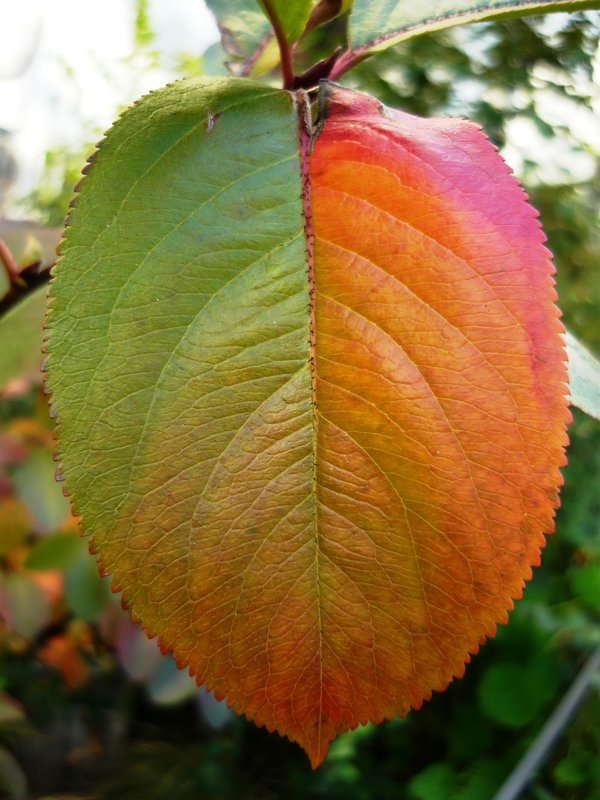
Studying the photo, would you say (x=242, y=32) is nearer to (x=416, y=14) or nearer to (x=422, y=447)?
(x=416, y=14)

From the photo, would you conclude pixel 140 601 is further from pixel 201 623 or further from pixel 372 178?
pixel 372 178

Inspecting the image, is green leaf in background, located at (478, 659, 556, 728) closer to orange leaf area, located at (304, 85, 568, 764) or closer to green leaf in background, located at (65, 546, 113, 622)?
green leaf in background, located at (65, 546, 113, 622)

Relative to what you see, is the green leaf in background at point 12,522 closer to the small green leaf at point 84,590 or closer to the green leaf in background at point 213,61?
the small green leaf at point 84,590

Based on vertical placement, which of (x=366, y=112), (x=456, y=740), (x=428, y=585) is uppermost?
(x=366, y=112)

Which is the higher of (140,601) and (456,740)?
(140,601)

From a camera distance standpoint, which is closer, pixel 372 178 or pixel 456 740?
pixel 372 178

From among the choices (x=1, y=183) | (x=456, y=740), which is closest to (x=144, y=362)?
(x=1, y=183)

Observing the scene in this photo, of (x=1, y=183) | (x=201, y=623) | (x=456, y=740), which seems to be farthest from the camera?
(x=456, y=740)
